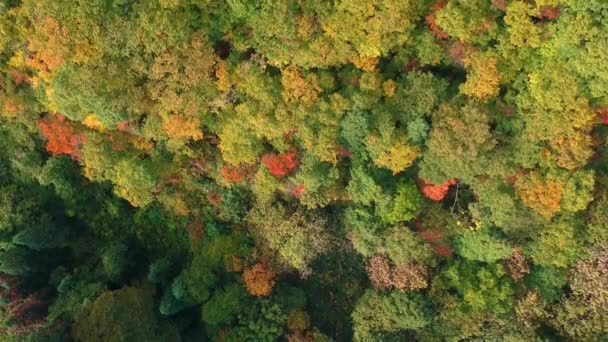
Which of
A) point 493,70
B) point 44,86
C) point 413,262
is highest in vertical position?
point 493,70

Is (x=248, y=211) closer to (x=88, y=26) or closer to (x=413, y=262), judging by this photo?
(x=413, y=262)

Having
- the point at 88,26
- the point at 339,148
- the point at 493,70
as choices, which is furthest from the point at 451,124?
the point at 88,26

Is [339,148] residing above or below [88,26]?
below

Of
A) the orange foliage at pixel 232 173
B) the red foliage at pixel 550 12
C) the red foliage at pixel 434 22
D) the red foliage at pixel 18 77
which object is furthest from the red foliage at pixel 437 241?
the red foliage at pixel 18 77

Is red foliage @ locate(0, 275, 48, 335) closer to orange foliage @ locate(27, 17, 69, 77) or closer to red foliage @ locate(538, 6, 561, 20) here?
orange foliage @ locate(27, 17, 69, 77)

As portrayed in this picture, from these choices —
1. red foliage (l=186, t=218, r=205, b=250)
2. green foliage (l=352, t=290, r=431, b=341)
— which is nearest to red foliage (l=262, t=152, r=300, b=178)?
red foliage (l=186, t=218, r=205, b=250)

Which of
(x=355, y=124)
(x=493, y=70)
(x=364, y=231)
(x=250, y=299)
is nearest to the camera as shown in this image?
(x=493, y=70)
